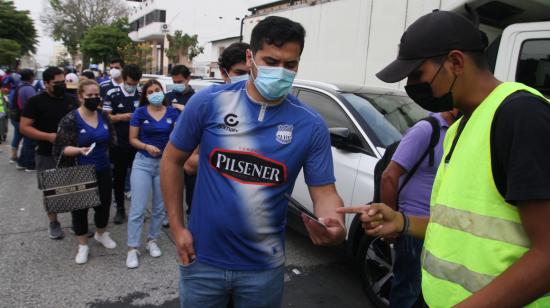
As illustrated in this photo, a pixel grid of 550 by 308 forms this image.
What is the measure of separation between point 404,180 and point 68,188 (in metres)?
3.10

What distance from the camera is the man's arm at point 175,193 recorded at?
1.85 metres

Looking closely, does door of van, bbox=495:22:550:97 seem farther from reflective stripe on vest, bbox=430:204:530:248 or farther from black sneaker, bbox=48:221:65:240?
black sneaker, bbox=48:221:65:240

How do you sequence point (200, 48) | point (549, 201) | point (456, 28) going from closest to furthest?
point (549, 201), point (456, 28), point (200, 48)

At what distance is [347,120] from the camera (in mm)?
3896

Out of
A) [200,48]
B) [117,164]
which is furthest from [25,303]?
[200,48]

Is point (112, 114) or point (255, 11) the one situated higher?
point (255, 11)

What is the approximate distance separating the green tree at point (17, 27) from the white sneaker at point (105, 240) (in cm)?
4791

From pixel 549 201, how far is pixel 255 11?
10047mm

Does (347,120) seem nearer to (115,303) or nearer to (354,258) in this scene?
(354,258)

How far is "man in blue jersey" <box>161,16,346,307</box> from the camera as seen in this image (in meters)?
1.79

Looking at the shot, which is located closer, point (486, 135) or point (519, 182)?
point (519, 182)

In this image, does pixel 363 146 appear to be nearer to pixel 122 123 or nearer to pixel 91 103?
pixel 91 103

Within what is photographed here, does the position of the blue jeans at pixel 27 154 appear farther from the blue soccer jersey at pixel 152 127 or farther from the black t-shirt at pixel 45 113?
the blue soccer jersey at pixel 152 127

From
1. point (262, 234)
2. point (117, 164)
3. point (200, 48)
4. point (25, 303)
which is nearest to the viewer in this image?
point (262, 234)
